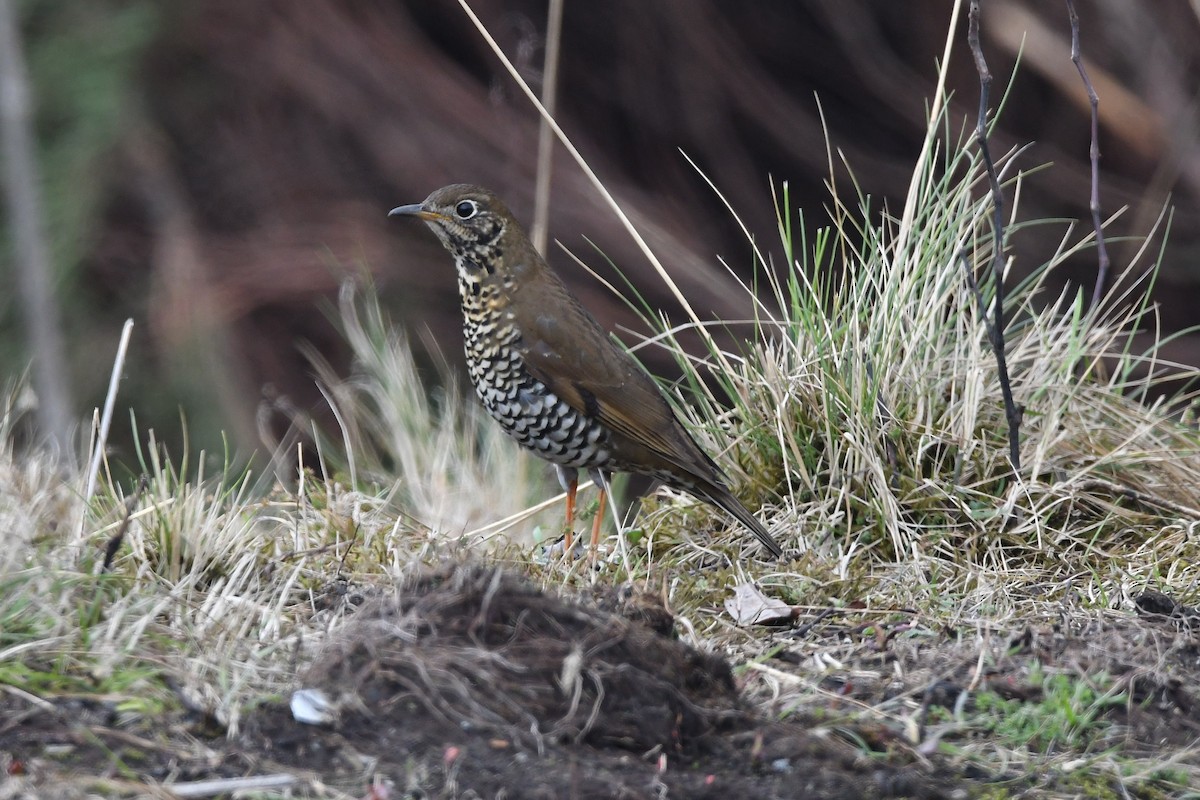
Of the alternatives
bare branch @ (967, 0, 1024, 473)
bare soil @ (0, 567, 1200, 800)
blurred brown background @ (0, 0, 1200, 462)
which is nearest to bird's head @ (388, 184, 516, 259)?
bare branch @ (967, 0, 1024, 473)

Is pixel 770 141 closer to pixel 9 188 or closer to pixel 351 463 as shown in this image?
pixel 9 188

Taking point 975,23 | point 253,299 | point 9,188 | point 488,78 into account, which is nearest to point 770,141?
point 488,78

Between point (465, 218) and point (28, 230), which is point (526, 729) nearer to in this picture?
point (465, 218)

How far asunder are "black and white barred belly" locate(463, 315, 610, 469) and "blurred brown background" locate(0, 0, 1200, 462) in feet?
11.7

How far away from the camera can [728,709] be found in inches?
97.7

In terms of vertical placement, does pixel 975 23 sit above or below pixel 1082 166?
above

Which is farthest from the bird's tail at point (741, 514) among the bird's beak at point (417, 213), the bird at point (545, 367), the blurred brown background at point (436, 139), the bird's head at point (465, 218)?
the blurred brown background at point (436, 139)

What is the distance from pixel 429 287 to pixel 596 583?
18.5ft

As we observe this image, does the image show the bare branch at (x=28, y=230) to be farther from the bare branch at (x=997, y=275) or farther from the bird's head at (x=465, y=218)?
the bare branch at (x=997, y=275)

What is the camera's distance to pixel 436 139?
848cm

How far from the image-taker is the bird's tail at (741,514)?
3.60 metres

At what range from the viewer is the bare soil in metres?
2.20

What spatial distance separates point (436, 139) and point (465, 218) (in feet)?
13.8

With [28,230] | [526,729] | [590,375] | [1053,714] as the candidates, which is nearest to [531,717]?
[526,729]
